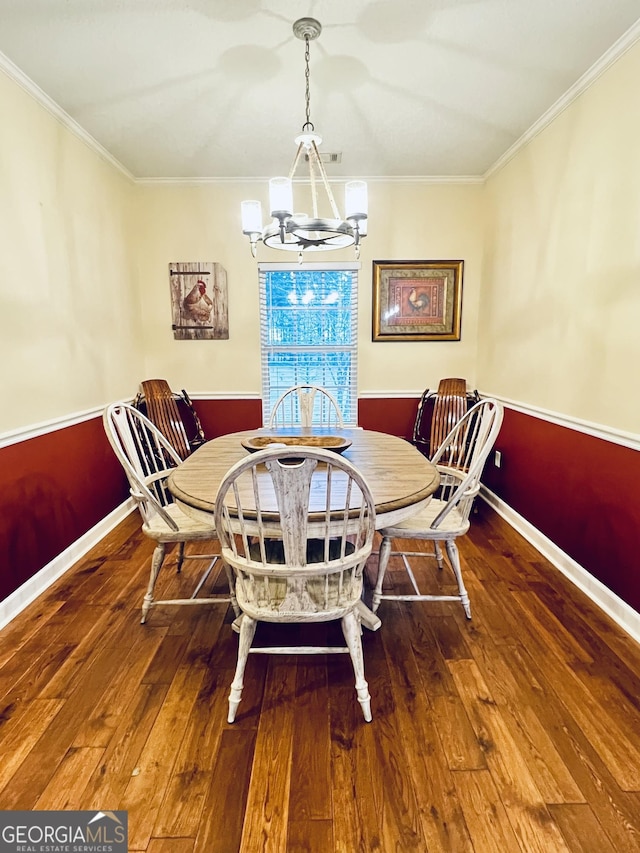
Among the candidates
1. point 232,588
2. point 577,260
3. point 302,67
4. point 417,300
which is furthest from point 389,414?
point 302,67

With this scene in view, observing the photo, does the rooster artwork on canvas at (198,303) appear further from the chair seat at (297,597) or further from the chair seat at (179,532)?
the chair seat at (297,597)

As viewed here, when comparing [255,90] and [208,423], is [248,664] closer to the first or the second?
[208,423]

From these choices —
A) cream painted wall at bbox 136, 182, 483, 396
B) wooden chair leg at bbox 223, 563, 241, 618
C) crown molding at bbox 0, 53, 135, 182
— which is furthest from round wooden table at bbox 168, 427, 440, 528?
crown molding at bbox 0, 53, 135, 182

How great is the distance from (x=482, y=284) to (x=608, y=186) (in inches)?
59.1

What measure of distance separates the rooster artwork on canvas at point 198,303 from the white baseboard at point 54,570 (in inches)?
66.6

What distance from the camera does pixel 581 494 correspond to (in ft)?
7.79

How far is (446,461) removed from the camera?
3.32 metres

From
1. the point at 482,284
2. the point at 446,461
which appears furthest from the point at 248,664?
the point at 482,284

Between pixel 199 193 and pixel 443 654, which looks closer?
pixel 443 654

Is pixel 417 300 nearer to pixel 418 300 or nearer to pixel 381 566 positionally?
pixel 418 300

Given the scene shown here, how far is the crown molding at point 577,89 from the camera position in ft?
6.44

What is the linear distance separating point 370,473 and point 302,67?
2.07 meters

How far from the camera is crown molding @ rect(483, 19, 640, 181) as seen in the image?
1963mm

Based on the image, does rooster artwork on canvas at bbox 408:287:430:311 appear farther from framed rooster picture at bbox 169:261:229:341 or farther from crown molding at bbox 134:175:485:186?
framed rooster picture at bbox 169:261:229:341
